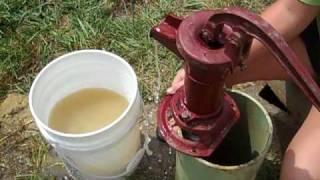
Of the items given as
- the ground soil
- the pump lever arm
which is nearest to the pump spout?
the pump lever arm

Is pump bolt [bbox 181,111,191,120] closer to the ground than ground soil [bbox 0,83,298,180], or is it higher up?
higher up

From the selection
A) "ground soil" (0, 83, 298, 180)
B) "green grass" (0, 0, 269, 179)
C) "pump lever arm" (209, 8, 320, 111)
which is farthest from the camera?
"green grass" (0, 0, 269, 179)

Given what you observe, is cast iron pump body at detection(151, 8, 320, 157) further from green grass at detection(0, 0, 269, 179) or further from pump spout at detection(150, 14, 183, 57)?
green grass at detection(0, 0, 269, 179)

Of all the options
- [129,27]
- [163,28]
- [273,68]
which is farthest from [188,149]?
[129,27]

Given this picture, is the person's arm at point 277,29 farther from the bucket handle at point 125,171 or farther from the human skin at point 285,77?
the bucket handle at point 125,171

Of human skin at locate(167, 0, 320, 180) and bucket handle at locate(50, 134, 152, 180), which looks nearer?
human skin at locate(167, 0, 320, 180)

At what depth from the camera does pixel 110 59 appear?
1.57 metres

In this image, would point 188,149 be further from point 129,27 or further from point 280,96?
point 129,27

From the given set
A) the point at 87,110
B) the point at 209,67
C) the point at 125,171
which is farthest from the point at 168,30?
the point at 125,171

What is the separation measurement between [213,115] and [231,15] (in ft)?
0.99

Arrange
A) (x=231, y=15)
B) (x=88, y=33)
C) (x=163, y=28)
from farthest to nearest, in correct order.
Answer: (x=88, y=33)
(x=163, y=28)
(x=231, y=15)

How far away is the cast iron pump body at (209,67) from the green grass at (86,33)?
635mm

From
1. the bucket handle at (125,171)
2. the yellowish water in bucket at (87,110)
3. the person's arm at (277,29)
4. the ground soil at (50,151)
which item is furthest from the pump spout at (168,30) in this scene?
the ground soil at (50,151)

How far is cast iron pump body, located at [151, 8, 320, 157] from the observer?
3.32 ft
